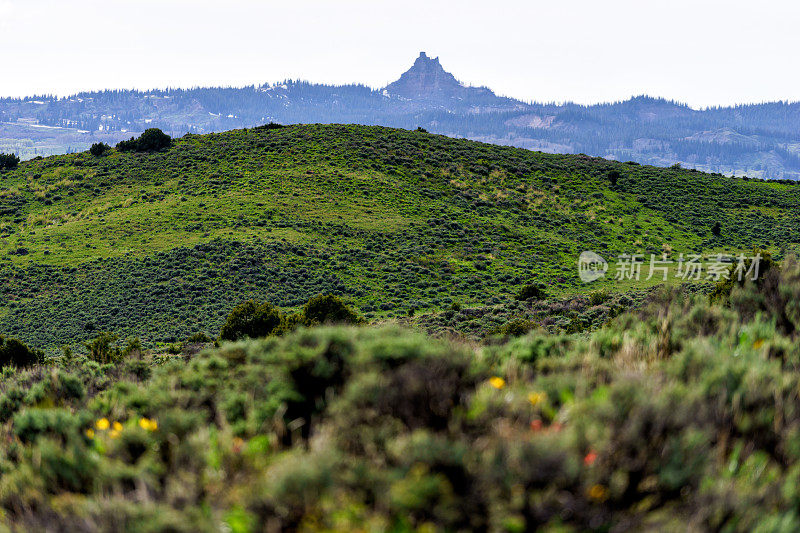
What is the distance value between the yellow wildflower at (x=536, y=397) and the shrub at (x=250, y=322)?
19.6 m

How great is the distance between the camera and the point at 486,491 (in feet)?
10.7

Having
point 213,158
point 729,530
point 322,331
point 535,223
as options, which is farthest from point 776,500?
point 213,158

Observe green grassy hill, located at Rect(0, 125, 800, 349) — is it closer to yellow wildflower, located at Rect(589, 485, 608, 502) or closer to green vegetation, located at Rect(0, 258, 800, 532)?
green vegetation, located at Rect(0, 258, 800, 532)

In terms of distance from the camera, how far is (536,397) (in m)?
4.35

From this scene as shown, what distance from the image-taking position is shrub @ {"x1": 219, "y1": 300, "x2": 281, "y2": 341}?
23094 millimetres

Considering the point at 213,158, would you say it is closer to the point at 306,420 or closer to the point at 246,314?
the point at 246,314

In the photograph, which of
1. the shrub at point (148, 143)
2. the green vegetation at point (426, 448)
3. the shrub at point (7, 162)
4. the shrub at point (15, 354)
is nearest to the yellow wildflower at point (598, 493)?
the green vegetation at point (426, 448)

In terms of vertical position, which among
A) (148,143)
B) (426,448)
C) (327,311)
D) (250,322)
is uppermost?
(148,143)

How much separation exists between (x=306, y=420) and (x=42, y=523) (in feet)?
6.86

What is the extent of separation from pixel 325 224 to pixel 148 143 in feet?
92.2

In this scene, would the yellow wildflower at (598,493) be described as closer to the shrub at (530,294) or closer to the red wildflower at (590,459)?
the red wildflower at (590,459)

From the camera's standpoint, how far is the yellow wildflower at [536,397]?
4.30 meters

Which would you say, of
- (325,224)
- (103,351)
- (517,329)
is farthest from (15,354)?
(325,224)

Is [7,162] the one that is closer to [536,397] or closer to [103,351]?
[103,351]
